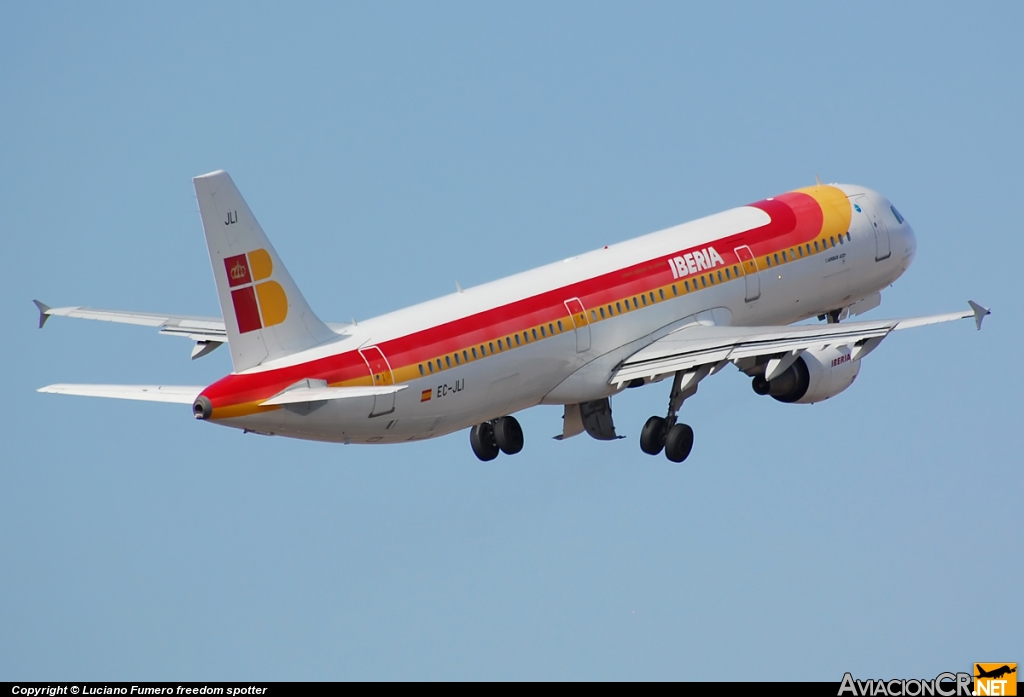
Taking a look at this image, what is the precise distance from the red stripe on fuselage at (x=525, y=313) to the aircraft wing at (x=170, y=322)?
31.7ft

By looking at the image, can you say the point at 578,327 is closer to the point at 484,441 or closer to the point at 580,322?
the point at 580,322

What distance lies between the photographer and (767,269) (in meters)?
68.8

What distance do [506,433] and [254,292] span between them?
12.9 meters

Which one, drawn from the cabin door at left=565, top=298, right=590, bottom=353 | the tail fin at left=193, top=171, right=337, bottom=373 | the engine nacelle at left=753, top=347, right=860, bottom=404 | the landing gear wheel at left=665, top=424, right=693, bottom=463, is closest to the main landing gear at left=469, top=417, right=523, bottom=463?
the cabin door at left=565, top=298, right=590, bottom=353

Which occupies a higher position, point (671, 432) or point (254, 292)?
point (254, 292)

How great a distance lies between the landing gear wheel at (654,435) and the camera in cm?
6538

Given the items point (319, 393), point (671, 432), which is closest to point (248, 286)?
point (319, 393)

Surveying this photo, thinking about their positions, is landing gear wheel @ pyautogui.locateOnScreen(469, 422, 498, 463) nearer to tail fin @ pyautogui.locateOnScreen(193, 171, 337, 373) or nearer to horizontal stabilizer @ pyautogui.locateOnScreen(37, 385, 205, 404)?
tail fin @ pyautogui.locateOnScreen(193, 171, 337, 373)

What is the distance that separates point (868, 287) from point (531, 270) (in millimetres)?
13621

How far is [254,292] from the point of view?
57.0 metres

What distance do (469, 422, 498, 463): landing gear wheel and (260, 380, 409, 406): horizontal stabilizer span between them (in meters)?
11.5

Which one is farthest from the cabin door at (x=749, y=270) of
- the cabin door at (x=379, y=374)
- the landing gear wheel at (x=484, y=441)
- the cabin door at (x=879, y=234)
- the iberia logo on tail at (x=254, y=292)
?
the iberia logo on tail at (x=254, y=292)

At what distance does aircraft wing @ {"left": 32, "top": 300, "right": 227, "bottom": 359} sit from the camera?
221 ft

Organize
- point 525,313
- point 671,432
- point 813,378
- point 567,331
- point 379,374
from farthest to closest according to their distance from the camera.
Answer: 1. point 813,378
2. point 671,432
3. point 567,331
4. point 525,313
5. point 379,374
